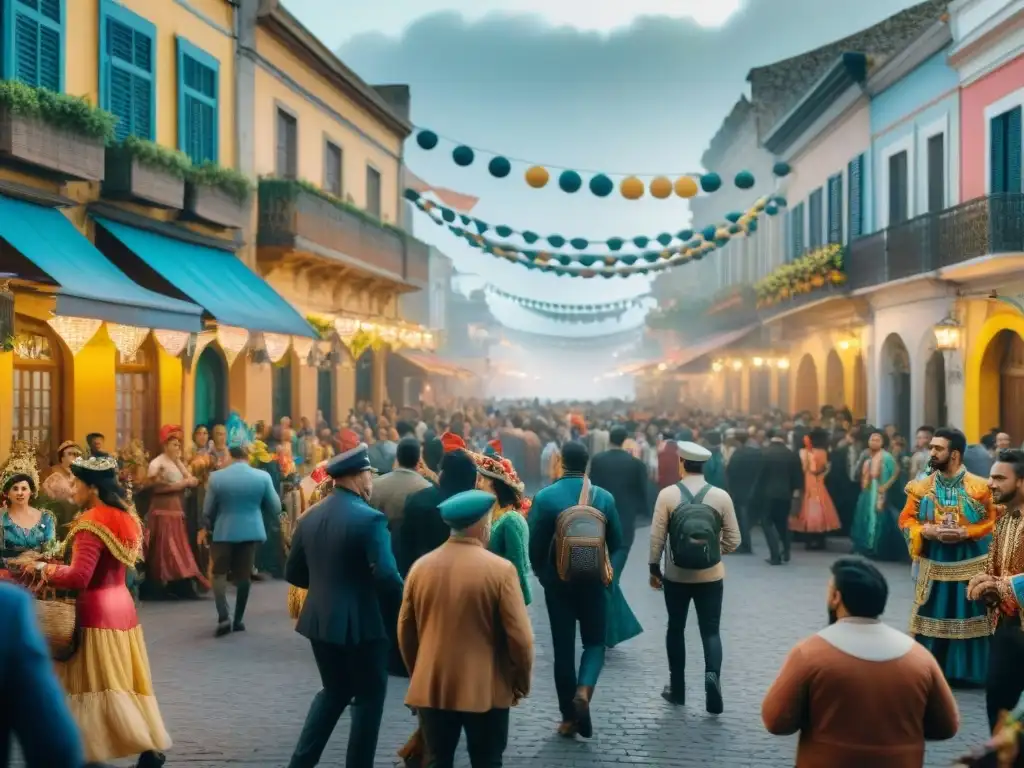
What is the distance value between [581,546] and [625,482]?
11.3 feet

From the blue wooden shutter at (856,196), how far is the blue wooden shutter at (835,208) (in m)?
0.68

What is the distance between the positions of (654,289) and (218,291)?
6089 cm

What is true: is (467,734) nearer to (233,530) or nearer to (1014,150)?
(233,530)

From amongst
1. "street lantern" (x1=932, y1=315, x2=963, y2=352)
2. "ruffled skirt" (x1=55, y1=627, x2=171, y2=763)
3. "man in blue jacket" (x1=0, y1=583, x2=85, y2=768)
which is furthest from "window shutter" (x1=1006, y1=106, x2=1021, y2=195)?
"man in blue jacket" (x1=0, y1=583, x2=85, y2=768)

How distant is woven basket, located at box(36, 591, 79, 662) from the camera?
20.9ft

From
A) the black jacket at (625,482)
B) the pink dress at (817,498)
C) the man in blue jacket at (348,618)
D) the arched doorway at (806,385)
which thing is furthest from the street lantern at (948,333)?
the man in blue jacket at (348,618)

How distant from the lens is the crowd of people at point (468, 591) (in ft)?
14.0

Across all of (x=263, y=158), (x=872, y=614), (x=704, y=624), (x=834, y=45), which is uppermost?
(x=834, y=45)

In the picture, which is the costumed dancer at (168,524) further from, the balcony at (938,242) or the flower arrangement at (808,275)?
the flower arrangement at (808,275)

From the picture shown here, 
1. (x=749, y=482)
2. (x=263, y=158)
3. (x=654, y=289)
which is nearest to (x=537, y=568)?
(x=749, y=482)

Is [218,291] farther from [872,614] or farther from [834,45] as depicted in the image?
[834,45]

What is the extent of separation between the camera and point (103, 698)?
6461mm

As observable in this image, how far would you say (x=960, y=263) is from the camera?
1875cm

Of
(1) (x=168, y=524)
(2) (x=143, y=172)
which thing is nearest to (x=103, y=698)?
(1) (x=168, y=524)
